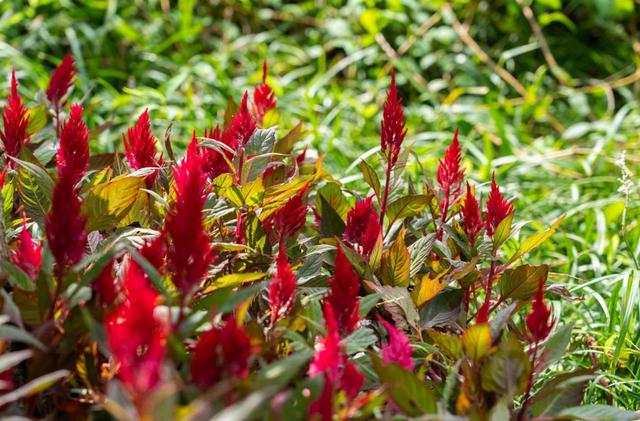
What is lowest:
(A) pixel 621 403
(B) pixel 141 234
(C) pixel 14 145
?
(A) pixel 621 403

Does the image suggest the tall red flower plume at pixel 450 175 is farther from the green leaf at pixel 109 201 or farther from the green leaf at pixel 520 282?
the green leaf at pixel 109 201

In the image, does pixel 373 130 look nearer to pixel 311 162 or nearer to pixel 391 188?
pixel 311 162

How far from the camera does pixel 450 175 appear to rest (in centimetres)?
158

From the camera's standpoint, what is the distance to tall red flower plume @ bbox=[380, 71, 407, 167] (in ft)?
4.45

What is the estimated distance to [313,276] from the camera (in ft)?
4.53

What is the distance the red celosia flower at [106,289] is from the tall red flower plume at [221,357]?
174 mm

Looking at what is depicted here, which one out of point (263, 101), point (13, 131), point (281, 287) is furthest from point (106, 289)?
point (263, 101)

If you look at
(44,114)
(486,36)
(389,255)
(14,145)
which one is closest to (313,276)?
(389,255)

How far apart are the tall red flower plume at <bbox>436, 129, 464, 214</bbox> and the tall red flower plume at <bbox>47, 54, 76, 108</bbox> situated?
0.85 metres

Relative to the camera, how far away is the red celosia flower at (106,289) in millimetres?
1054

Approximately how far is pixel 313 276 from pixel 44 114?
96 centimetres

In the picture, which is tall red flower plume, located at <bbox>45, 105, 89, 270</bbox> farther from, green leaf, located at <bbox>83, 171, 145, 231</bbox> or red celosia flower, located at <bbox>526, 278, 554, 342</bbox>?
red celosia flower, located at <bbox>526, 278, 554, 342</bbox>

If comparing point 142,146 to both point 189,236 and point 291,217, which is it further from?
point 189,236

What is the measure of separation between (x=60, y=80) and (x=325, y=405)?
1.25 metres
